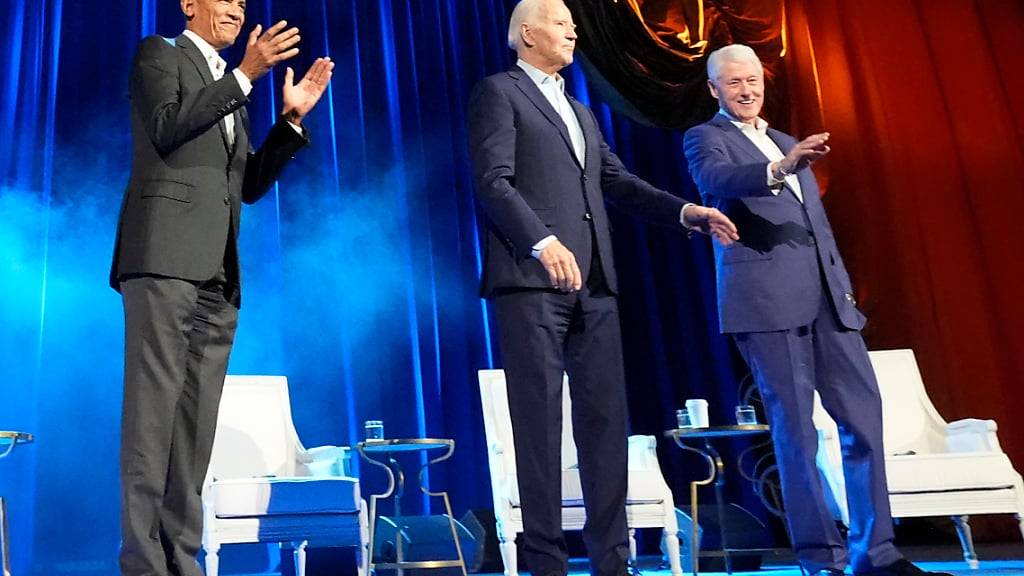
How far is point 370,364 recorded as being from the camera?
16.6ft

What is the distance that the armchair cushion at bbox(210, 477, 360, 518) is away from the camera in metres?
→ 3.23

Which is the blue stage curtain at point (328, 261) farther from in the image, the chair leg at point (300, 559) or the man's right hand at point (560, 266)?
the man's right hand at point (560, 266)

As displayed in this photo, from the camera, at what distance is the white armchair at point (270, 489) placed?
3.24m

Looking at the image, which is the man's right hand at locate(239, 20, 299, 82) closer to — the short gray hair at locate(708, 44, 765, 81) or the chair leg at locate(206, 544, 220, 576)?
the short gray hair at locate(708, 44, 765, 81)

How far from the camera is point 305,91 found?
6.86ft

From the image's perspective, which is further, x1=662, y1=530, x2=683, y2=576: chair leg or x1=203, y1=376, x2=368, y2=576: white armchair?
x1=662, y1=530, x2=683, y2=576: chair leg

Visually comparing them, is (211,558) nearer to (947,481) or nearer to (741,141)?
(741,141)

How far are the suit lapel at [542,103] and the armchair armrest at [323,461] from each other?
74.7 inches

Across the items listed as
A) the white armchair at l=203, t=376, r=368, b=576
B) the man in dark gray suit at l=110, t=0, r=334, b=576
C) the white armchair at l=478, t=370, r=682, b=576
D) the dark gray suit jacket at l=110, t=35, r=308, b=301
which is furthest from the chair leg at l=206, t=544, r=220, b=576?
the dark gray suit jacket at l=110, t=35, r=308, b=301

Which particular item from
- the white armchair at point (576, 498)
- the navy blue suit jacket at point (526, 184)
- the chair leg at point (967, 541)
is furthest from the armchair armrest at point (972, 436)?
the navy blue suit jacket at point (526, 184)

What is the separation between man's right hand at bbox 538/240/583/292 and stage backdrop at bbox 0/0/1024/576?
122 inches

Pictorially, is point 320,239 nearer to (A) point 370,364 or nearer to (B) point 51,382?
(A) point 370,364

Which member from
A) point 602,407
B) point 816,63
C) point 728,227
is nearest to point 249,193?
point 602,407

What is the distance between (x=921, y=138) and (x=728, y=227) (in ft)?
10.5
